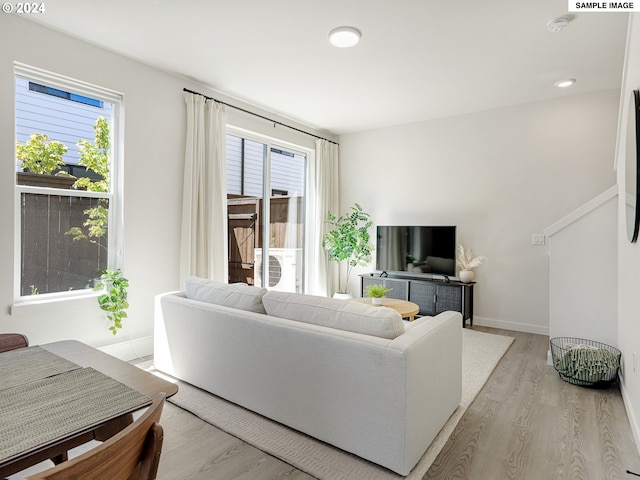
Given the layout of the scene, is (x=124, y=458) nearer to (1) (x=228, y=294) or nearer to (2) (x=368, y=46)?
(1) (x=228, y=294)

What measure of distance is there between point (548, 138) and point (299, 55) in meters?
3.10

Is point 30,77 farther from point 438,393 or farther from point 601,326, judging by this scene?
point 601,326

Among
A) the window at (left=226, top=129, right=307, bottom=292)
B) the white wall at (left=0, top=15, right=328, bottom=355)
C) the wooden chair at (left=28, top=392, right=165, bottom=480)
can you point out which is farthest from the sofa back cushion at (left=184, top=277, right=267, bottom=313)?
the window at (left=226, top=129, right=307, bottom=292)

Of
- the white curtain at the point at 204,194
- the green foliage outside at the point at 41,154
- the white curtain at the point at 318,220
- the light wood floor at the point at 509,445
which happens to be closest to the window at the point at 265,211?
the white curtain at the point at 318,220

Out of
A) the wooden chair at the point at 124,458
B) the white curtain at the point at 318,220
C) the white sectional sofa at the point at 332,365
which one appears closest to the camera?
the wooden chair at the point at 124,458

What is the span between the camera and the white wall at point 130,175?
2.70 meters

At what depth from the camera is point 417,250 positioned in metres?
4.99

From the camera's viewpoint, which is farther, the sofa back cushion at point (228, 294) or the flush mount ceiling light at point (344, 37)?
the flush mount ceiling light at point (344, 37)

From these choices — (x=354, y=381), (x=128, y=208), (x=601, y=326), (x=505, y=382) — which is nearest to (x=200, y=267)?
(x=128, y=208)

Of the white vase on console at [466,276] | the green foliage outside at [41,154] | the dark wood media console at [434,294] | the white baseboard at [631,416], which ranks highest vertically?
the green foliage outside at [41,154]

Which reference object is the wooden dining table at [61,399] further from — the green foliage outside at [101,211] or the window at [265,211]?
the window at [265,211]

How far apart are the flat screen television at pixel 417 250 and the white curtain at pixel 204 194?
2315mm

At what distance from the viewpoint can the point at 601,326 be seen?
121 inches

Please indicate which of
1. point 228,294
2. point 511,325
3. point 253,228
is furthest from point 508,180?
point 228,294
